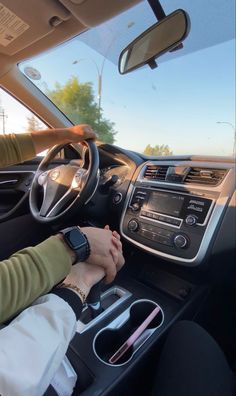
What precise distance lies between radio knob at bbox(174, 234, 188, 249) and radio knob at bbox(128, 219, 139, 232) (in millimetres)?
229

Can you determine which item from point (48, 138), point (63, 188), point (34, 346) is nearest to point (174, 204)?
point (63, 188)

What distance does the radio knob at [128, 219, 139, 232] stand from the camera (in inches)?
51.3

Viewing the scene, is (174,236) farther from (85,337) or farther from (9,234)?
(9,234)

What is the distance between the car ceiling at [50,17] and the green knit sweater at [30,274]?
0.82m

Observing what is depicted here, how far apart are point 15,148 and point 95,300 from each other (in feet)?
2.82

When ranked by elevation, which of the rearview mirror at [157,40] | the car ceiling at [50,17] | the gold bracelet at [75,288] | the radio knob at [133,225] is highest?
the rearview mirror at [157,40]

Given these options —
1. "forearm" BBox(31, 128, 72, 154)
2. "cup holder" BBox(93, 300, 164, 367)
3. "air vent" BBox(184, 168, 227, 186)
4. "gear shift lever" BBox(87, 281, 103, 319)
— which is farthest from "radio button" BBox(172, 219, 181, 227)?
"forearm" BBox(31, 128, 72, 154)

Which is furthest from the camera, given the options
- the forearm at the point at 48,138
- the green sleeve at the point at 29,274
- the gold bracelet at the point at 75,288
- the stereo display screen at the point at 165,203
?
the forearm at the point at 48,138

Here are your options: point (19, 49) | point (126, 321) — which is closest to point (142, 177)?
point (126, 321)

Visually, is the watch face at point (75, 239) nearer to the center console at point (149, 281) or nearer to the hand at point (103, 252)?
the hand at point (103, 252)

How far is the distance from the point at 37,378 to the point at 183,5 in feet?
4.56

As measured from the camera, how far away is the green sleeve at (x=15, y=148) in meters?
1.34

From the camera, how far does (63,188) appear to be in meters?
1.29

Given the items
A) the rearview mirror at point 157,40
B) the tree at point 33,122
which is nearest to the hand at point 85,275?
the rearview mirror at point 157,40
